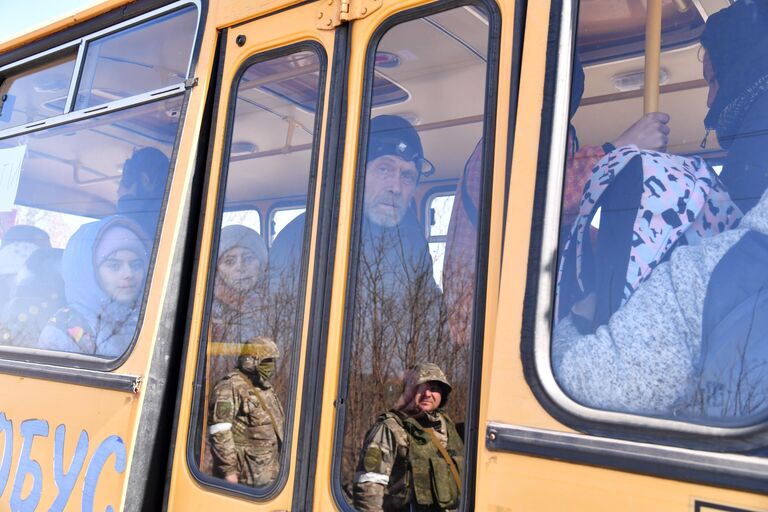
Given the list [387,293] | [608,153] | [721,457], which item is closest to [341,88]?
[387,293]

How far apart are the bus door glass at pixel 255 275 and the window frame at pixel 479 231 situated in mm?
139

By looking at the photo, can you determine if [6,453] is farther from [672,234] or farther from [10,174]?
[672,234]

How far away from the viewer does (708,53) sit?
1590mm

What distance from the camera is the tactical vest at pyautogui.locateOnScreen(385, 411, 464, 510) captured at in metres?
1.70

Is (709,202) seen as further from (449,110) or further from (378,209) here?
(378,209)

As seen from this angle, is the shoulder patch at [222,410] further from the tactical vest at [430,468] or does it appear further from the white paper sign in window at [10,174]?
the white paper sign in window at [10,174]

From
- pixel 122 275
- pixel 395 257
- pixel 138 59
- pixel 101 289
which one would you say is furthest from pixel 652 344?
pixel 138 59

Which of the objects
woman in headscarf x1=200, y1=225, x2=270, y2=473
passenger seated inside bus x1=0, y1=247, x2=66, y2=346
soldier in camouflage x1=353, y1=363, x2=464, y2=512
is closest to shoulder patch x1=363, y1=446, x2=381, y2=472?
soldier in camouflage x1=353, y1=363, x2=464, y2=512

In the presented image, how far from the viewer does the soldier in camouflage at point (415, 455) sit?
172cm

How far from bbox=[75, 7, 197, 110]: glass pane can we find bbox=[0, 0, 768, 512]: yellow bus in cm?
1

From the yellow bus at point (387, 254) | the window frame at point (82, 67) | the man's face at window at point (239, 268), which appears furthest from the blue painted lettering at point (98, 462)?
the window frame at point (82, 67)

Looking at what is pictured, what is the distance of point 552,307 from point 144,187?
5.64ft

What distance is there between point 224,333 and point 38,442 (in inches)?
33.6

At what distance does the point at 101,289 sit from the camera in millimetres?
2680
